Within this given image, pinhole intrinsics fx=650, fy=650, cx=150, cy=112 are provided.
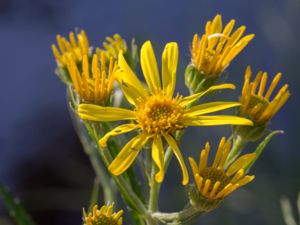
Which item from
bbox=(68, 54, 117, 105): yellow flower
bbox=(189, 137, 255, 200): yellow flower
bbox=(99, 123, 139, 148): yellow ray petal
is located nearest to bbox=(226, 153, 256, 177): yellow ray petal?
bbox=(189, 137, 255, 200): yellow flower

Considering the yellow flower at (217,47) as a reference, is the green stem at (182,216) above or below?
below

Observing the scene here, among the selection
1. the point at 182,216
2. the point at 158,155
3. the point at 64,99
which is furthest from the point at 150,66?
the point at 64,99

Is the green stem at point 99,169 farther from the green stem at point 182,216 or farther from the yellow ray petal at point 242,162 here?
the yellow ray petal at point 242,162

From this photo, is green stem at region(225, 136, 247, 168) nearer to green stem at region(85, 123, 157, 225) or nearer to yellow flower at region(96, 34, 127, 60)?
green stem at region(85, 123, 157, 225)

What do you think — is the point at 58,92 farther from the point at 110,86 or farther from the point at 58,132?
the point at 110,86

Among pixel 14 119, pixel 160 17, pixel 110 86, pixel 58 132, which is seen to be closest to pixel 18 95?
pixel 14 119

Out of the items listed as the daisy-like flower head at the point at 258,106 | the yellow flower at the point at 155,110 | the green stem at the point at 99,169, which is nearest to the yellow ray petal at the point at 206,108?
the yellow flower at the point at 155,110
